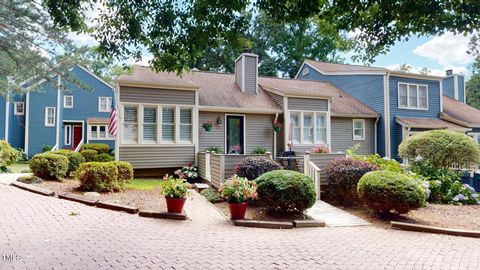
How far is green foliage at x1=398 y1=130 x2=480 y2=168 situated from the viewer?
11266 mm

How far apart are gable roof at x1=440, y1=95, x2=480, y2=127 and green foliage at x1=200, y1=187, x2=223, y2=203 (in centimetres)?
1658

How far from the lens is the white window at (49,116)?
74.8 feet

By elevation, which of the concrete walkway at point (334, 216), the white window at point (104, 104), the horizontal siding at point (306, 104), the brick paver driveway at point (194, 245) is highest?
the white window at point (104, 104)

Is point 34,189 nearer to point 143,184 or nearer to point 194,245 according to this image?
point 143,184

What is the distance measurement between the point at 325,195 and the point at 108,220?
21.4 ft

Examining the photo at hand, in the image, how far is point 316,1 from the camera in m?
4.50

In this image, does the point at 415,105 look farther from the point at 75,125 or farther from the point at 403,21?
the point at 75,125

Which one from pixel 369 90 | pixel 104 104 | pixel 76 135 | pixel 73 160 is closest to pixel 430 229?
pixel 73 160

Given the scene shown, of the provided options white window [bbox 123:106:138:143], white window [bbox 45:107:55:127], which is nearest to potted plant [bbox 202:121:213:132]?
white window [bbox 123:106:138:143]

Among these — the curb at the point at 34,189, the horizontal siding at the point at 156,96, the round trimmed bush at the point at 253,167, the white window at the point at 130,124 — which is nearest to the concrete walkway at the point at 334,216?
the round trimmed bush at the point at 253,167

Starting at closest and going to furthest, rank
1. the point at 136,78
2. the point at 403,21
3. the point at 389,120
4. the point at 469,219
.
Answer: the point at 403,21 → the point at 469,219 → the point at 136,78 → the point at 389,120

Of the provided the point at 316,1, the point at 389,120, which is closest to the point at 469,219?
the point at 316,1

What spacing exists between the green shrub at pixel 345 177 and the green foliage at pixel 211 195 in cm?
349

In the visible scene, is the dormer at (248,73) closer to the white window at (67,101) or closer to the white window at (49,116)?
A: the white window at (67,101)
